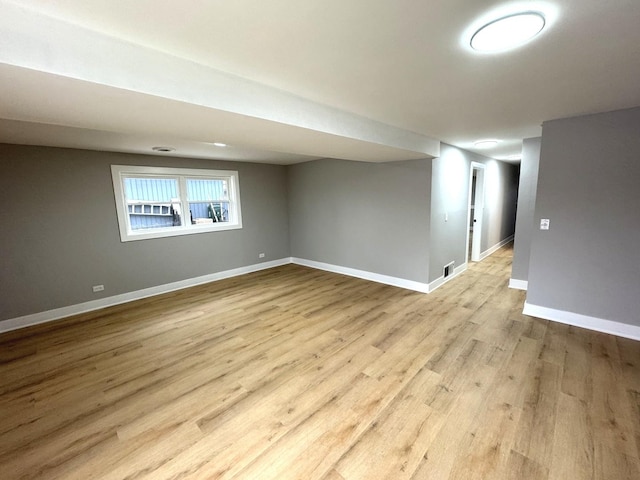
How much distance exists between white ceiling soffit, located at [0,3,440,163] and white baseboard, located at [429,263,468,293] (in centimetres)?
264

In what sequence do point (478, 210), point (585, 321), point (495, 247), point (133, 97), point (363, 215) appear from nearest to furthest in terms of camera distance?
point (133, 97), point (585, 321), point (363, 215), point (478, 210), point (495, 247)

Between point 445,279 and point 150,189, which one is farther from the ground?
point 150,189

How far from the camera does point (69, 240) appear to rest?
3738mm

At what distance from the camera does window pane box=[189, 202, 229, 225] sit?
5.11 meters

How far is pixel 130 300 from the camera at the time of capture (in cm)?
425

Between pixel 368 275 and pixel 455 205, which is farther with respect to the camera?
pixel 368 275

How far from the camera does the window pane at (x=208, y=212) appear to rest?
5.11 m

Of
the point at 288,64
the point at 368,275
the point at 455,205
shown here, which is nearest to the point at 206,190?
the point at 368,275

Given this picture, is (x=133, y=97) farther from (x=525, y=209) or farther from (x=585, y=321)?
(x=525, y=209)

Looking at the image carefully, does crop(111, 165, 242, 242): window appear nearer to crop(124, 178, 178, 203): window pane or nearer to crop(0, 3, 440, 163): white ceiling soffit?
crop(124, 178, 178, 203): window pane

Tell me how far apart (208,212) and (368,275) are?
3.35 meters

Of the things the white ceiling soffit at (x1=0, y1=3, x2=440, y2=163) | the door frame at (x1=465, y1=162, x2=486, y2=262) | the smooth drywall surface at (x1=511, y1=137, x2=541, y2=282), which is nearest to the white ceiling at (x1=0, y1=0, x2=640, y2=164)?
the white ceiling soffit at (x1=0, y1=3, x2=440, y2=163)

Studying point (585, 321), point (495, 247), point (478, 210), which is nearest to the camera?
point (585, 321)

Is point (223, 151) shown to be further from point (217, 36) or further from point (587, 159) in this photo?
point (587, 159)
